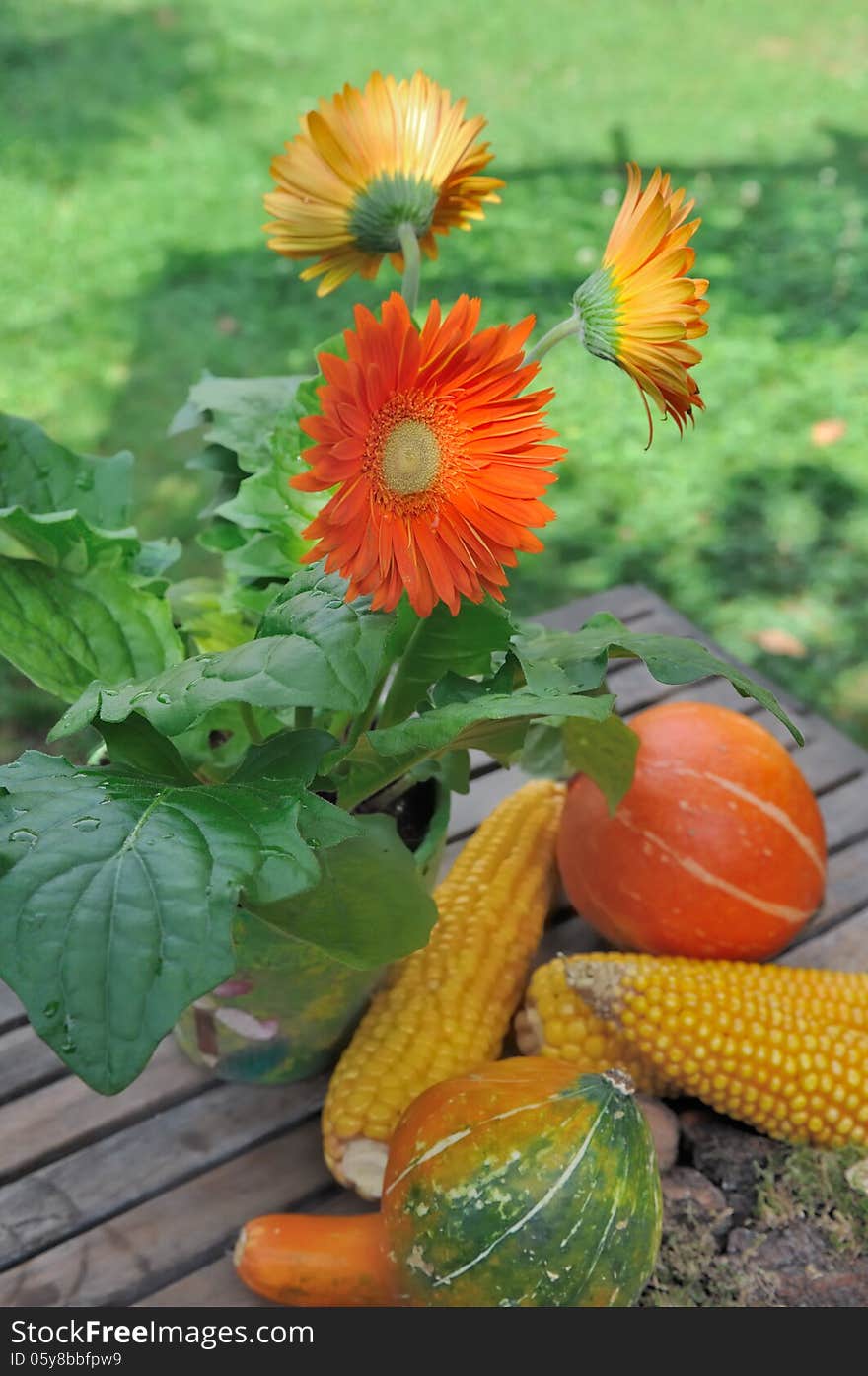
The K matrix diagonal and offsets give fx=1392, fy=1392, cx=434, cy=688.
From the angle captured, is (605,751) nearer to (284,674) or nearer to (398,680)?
(398,680)

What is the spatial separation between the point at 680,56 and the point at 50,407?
81.9 inches

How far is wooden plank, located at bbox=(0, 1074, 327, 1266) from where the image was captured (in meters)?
1.05

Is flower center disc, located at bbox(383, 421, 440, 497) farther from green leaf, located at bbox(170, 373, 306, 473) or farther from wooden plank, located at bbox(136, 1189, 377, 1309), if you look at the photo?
wooden plank, located at bbox(136, 1189, 377, 1309)

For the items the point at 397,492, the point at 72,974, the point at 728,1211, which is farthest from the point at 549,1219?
the point at 397,492

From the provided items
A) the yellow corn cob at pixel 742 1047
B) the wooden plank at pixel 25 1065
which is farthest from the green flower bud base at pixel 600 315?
the wooden plank at pixel 25 1065

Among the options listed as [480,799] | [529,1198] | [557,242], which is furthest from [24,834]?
[557,242]

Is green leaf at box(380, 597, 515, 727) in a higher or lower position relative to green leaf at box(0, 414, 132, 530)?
lower

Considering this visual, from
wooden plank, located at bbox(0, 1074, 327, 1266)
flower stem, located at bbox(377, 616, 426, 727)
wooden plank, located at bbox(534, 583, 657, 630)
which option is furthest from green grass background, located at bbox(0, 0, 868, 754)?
flower stem, located at bbox(377, 616, 426, 727)

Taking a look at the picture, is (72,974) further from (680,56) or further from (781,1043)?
(680,56)

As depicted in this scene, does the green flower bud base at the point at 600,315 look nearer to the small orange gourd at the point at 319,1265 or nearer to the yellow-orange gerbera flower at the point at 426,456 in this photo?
the yellow-orange gerbera flower at the point at 426,456

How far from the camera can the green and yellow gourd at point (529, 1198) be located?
0.91m

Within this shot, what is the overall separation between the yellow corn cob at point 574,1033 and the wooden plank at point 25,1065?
1.31 feet

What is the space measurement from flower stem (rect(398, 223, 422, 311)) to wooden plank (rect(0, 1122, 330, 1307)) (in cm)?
66

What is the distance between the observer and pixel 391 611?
88cm
